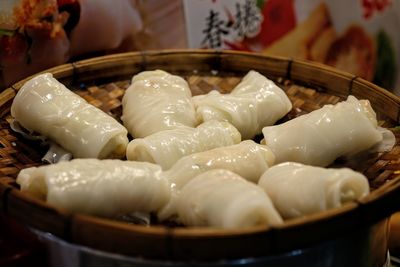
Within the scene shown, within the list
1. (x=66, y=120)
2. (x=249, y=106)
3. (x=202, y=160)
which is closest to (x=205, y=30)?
(x=249, y=106)

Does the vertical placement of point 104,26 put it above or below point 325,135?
above

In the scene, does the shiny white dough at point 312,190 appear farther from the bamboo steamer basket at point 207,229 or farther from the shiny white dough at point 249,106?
the shiny white dough at point 249,106

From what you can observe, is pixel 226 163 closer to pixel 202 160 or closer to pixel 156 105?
pixel 202 160

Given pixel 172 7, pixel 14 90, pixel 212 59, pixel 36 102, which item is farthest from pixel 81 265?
pixel 172 7

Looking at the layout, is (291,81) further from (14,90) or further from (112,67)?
(14,90)

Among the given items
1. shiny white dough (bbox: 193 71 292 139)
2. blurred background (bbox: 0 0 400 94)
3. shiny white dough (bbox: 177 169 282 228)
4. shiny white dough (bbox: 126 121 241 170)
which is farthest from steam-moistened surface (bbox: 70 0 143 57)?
shiny white dough (bbox: 177 169 282 228)
